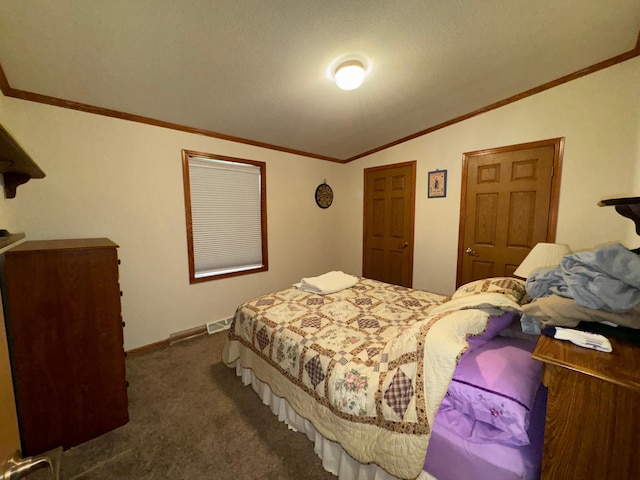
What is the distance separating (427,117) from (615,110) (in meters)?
1.54

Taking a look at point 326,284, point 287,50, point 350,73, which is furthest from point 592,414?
point 287,50

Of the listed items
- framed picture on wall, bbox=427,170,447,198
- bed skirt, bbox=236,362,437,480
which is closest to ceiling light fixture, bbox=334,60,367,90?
framed picture on wall, bbox=427,170,447,198

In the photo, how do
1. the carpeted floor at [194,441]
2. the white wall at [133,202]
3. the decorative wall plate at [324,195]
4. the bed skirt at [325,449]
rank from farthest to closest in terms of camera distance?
the decorative wall plate at [324,195] < the white wall at [133,202] < the carpeted floor at [194,441] < the bed skirt at [325,449]

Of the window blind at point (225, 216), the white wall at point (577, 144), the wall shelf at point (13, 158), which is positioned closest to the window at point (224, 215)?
the window blind at point (225, 216)

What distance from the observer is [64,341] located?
158 cm

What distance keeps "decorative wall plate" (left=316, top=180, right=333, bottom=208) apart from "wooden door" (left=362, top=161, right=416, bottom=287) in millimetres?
606

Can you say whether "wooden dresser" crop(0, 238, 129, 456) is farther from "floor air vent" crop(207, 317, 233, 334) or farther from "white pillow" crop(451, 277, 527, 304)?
"white pillow" crop(451, 277, 527, 304)

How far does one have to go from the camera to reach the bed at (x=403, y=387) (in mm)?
1043

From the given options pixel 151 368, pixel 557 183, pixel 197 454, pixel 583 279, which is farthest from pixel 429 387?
pixel 557 183

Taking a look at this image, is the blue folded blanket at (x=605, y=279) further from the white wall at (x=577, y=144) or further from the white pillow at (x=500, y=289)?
the white wall at (x=577, y=144)

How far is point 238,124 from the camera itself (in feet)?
9.39

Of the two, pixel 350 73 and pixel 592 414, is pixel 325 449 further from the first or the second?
pixel 350 73

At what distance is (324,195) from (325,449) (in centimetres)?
343

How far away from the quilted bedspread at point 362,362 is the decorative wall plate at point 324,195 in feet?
7.62
